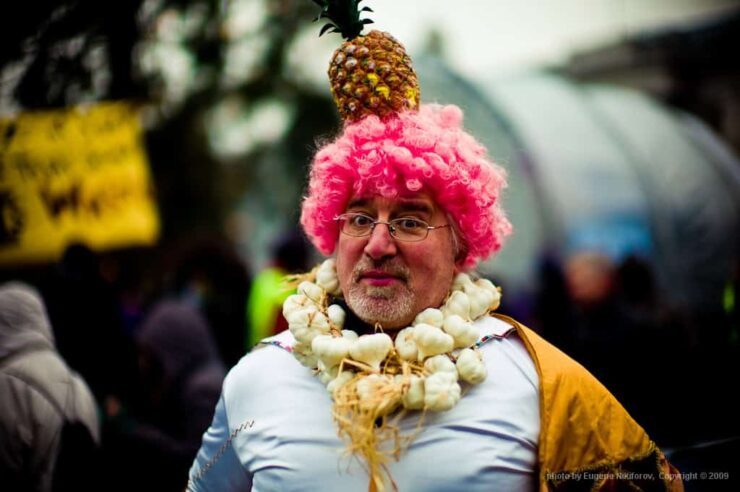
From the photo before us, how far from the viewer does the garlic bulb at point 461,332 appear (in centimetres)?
229

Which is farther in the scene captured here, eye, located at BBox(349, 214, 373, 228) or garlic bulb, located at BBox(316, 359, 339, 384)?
eye, located at BBox(349, 214, 373, 228)

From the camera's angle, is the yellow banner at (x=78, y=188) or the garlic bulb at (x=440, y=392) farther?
the yellow banner at (x=78, y=188)

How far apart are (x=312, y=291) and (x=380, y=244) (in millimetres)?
Answer: 345

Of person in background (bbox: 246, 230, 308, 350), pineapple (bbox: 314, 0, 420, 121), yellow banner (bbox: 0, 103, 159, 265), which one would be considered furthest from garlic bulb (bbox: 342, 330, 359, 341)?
yellow banner (bbox: 0, 103, 159, 265)

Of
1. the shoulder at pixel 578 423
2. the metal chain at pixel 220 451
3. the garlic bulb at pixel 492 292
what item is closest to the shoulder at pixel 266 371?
the metal chain at pixel 220 451

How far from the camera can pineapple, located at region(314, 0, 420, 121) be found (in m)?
2.47

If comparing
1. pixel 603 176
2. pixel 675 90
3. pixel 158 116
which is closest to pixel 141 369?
pixel 603 176

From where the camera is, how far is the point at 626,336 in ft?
16.7

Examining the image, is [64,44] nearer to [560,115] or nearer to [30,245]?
[30,245]

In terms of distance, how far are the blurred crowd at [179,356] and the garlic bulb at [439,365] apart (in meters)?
0.86

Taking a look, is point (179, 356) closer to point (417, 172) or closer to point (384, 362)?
point (384, 362)

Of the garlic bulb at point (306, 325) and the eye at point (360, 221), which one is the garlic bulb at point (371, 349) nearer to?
the garlic bulb at point (306, 325)

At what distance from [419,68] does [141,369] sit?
6353mm

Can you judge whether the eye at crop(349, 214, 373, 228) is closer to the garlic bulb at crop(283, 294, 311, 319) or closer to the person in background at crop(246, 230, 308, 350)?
the garlic bulb at crop(283, 294, 311, 319)
